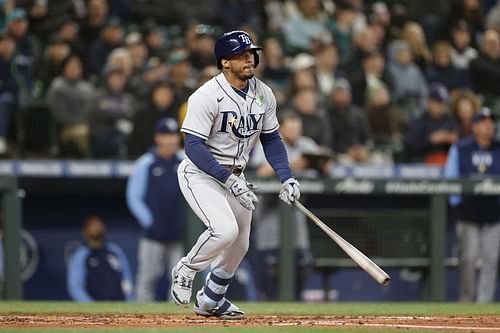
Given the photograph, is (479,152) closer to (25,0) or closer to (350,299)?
(350,299)

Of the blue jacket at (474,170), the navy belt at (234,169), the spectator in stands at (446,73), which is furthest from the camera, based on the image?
the spectator in stands at (446,73)

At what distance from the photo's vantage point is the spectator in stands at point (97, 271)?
10.6 metres

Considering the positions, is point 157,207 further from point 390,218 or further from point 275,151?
point 275,151

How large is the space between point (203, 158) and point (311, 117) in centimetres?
522

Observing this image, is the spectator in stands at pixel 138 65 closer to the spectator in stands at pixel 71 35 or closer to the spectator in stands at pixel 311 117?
the spectator in stands at pixel 71 35

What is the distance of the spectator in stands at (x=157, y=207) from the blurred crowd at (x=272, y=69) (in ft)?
2.26

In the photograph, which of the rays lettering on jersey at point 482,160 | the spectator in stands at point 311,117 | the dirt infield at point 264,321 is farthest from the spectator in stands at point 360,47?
the dirt infield at point 264,321

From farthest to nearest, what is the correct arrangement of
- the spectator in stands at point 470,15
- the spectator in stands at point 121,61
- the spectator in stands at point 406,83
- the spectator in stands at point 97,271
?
the spectator in stands at point 470,15
the spectator in stands at point 406,83
the spectator in stands at point 121,61
the spectator in stands at point 97,271

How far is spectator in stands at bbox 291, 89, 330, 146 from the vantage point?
37.1ft

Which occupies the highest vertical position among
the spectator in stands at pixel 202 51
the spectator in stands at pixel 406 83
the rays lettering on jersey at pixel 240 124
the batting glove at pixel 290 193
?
the spectator in stands at pixel 202 51

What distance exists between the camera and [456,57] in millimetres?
13641

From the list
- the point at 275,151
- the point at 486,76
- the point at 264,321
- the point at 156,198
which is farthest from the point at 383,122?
the point at 264,321

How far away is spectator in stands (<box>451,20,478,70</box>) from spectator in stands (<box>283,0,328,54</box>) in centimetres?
174

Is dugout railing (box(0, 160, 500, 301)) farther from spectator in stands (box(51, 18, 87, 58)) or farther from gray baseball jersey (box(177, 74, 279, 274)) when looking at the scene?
gray baseball jersey (box(177, 74, 279, 274))
